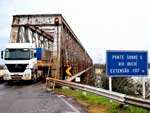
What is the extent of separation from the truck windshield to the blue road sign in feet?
52.7

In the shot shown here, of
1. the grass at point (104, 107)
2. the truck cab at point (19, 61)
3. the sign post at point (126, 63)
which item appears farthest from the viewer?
the truck cab at point (19, 61)

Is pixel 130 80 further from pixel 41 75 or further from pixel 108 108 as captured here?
pixel 108 108

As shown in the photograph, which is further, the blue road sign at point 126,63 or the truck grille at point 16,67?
the truck grille at point 16,67

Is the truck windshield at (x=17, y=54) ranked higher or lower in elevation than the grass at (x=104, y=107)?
higher

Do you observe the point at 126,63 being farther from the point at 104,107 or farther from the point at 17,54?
the point at 17,54

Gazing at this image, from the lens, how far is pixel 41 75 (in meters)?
37.9

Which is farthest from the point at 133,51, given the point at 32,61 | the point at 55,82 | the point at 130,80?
the point at 130,80

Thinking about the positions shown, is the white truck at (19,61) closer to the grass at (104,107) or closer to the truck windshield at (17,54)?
the truck windshield at (17,54)

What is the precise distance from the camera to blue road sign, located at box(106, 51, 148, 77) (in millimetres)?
16942

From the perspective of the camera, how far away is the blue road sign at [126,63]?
16942mm

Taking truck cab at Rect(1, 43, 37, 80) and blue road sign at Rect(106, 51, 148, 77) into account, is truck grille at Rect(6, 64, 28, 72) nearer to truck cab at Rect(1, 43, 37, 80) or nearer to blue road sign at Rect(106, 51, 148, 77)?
truck cab at Rect(1, 43, 37, 80)

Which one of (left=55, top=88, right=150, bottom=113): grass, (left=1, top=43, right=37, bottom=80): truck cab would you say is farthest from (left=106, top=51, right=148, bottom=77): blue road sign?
(left=1, top=43, right=37, bottom=80): truck cab

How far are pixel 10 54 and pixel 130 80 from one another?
917 inches

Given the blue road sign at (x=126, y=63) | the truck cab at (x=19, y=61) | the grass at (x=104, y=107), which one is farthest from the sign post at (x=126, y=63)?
the truck cab at (x=19, y=61)
